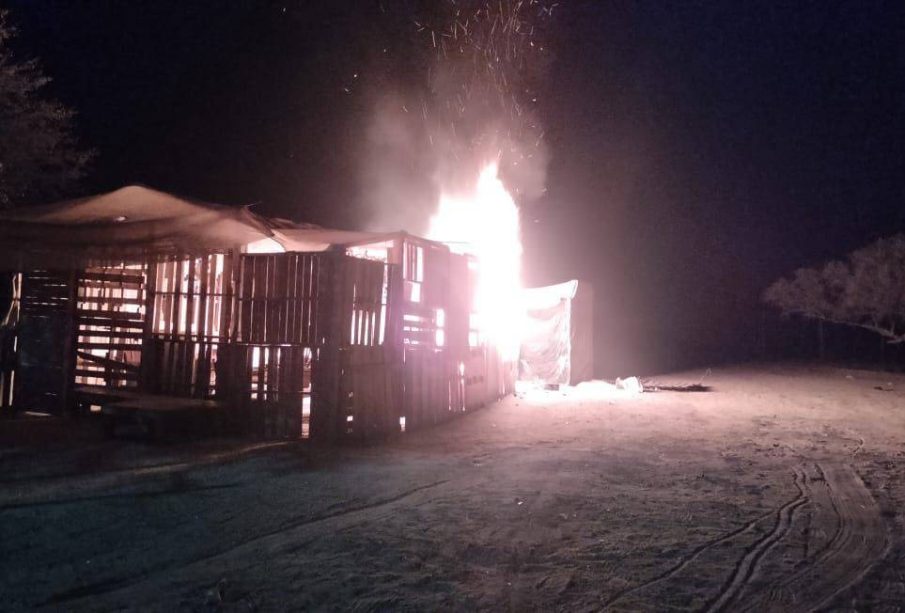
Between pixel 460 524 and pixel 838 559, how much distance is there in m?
2.90

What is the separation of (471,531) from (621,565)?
129 cm

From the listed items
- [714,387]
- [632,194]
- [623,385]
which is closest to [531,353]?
[623,385]

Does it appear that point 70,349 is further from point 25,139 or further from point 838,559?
point 838,559

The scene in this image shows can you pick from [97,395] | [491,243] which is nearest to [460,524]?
[97,395]

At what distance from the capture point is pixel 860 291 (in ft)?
85.1

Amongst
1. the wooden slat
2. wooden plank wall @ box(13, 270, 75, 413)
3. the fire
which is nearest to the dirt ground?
the wooden slat

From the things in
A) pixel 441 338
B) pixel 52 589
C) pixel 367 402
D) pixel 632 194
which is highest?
pixel 632 194

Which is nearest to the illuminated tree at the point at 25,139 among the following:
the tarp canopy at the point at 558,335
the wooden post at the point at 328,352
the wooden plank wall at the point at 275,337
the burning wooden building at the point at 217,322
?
the burning wooden building at the point at 217,322

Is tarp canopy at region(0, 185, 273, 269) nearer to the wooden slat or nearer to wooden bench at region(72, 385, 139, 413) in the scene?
the wooden slat

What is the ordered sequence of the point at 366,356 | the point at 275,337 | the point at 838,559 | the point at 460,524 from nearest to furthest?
1. the point at 838,559
2. the point at 460,524
3. the point at 275,337
4. the point at 366,356

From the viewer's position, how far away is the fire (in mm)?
13561

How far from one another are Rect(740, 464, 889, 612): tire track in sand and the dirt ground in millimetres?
20

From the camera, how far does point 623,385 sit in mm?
17656

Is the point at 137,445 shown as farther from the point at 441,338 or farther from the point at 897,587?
the point at 897,587
